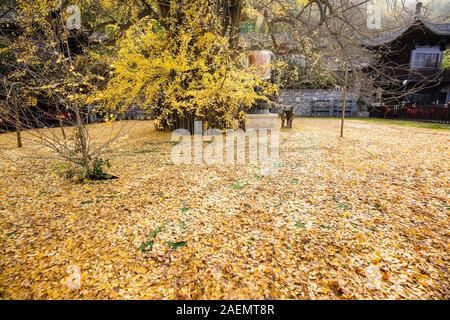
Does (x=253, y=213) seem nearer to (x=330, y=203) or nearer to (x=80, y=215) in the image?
(x=330, y=203)

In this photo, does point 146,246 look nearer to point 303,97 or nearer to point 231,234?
point 231,234

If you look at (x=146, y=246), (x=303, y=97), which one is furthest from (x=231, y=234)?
(x=303, y=97)

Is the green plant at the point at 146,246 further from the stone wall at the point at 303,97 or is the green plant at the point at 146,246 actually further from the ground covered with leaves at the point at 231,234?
the stone wall at the point at 303,97

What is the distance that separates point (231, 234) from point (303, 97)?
23.2 m

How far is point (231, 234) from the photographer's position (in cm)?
346

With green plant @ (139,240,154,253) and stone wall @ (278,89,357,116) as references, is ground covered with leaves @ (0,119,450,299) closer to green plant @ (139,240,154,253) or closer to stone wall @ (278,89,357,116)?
green plant @ (139,240,154,253)

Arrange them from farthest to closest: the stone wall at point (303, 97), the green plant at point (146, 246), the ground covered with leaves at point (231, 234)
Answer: the stone wall at point (303, 97), the green plant at point (146, 246), the ground covered with leaves at point (231, 234)

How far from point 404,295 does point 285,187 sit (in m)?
2.96

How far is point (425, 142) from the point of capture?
9.70 metres

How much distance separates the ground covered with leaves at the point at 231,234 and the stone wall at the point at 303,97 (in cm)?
1839

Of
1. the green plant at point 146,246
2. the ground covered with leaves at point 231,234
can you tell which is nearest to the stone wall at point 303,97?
the ground covered with leaves at point 231,234

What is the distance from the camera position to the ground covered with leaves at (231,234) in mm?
2508

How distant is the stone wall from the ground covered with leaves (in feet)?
60.3

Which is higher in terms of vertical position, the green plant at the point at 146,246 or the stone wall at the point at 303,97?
the stone wall at the point at 303,97
